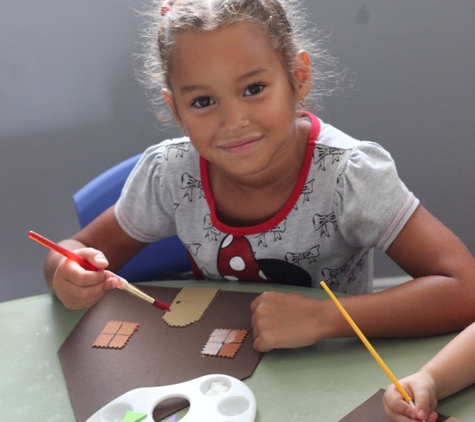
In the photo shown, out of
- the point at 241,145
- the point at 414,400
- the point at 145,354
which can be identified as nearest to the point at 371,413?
the point at 414,400

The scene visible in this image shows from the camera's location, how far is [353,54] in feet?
4.95

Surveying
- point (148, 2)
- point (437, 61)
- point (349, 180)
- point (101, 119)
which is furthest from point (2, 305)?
point (437, 61)

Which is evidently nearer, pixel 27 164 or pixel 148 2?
pixel 148 2

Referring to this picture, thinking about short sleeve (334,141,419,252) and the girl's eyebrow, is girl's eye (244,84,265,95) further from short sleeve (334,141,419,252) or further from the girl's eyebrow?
short sleeve (334,141,419,252)

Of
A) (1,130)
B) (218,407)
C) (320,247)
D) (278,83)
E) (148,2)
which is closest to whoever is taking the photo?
(218,407)

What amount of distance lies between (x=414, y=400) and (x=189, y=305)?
0.37 m

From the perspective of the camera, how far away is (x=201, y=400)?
0.67m

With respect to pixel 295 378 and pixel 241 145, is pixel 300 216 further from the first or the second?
pixel 295 378

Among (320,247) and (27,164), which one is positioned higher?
(320,247)

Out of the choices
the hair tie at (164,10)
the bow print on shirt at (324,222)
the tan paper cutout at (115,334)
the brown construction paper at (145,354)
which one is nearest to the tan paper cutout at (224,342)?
the brown construction paper at (145,354)

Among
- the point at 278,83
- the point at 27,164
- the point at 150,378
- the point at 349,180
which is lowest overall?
the point at 27,164

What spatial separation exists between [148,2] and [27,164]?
1.76ft

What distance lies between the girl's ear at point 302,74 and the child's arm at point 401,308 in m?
0.28

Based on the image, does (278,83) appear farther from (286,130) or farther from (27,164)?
(27,164)
